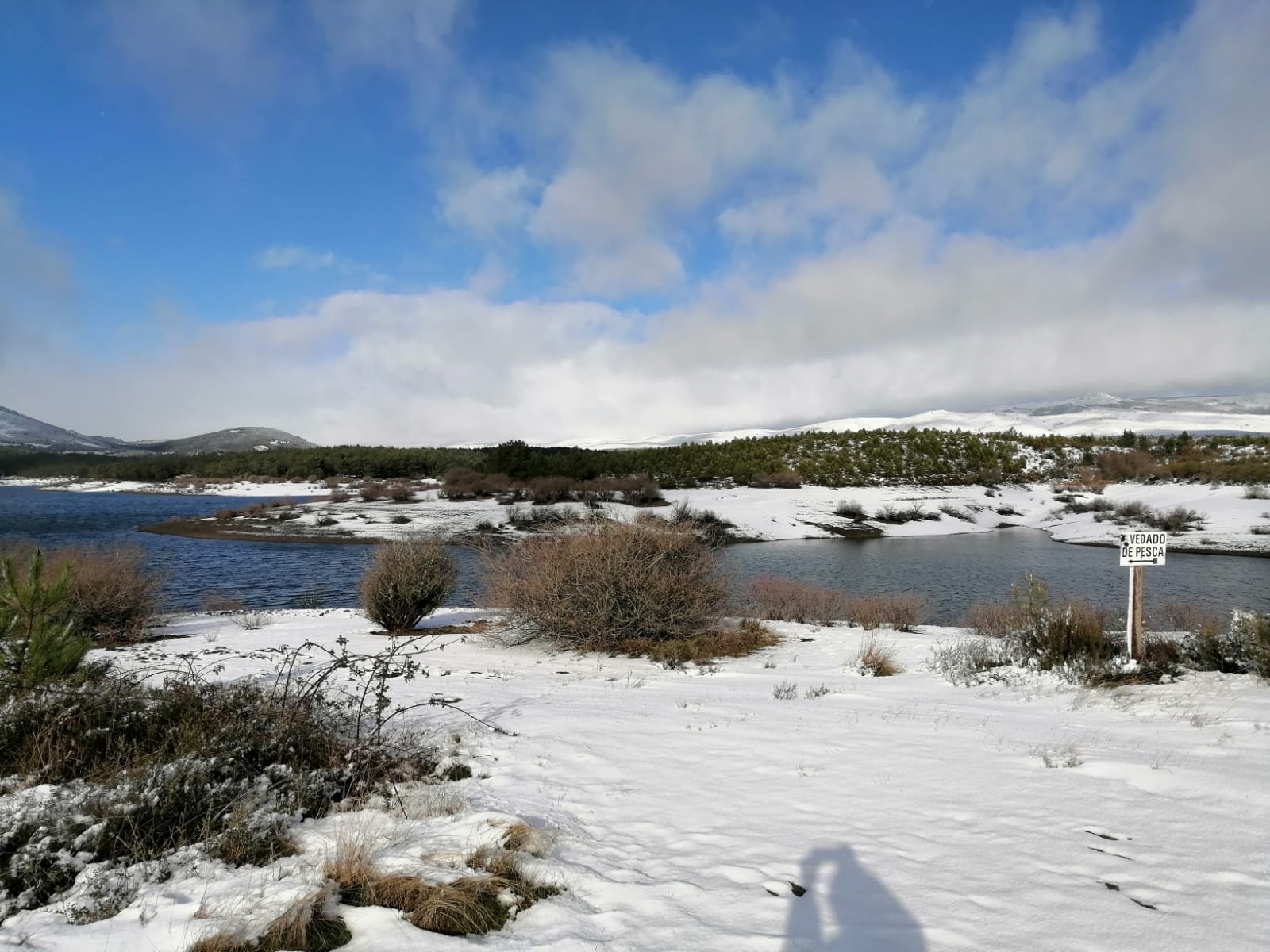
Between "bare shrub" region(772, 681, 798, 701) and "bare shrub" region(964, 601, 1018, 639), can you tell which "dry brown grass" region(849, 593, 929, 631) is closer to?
"bare shrub" region(964, 601, 1018, 639)

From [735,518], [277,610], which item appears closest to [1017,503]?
[735,518]

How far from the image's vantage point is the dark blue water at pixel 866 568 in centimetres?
2175

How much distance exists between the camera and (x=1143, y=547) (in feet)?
30.4

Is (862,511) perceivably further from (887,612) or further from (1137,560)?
(1137,560)

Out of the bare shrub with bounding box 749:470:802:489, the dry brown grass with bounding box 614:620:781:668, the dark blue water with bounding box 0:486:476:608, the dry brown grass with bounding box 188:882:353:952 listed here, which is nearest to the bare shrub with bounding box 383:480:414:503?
the dark blue water with bounding box 0:486:476:608

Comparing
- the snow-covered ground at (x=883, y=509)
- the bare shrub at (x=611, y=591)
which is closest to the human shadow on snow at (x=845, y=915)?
the bare shrub at (x=611, y=591)

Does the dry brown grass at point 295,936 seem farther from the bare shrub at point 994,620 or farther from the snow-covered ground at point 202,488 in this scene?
the snow-covered ground at point 202,488

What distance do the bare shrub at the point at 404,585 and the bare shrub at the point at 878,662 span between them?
8.65 m

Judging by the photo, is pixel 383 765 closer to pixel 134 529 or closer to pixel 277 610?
pixel 277 610

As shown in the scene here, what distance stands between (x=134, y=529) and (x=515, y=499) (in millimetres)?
22584

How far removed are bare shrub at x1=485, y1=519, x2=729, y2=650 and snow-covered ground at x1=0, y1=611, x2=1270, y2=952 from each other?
4437 millimetres

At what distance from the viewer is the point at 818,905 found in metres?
3.36

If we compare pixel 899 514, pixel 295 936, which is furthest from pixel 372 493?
pixel 295 936

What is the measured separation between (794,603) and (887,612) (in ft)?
7.78
